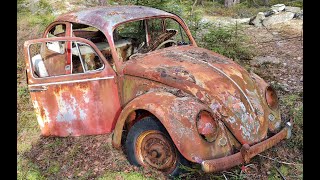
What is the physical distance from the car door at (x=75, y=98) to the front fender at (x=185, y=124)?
76 cm

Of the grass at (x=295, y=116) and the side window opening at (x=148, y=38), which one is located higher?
the side window opening at (x=148, y=38)

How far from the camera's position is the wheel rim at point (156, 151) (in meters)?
3.59

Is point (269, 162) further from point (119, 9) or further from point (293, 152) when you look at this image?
point (119, 9)

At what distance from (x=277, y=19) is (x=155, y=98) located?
8.16 m

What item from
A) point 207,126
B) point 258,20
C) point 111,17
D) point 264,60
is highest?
point 111,17

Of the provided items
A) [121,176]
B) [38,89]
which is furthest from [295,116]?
[38,89]

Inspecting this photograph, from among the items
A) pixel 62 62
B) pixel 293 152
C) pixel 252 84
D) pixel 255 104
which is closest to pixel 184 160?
pixel 255 104

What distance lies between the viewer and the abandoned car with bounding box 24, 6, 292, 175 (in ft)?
11.1

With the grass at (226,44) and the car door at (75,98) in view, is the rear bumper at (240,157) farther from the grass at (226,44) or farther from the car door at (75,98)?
the grass at (226,44)

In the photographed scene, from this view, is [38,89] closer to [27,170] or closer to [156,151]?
[27,170]

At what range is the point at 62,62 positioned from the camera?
4.82m

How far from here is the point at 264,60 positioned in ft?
24.5

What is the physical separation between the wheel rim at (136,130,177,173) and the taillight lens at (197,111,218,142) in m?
0.41

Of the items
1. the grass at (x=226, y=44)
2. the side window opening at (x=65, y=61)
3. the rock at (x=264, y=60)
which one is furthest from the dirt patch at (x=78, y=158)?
the rock at (x=264, y=60)
